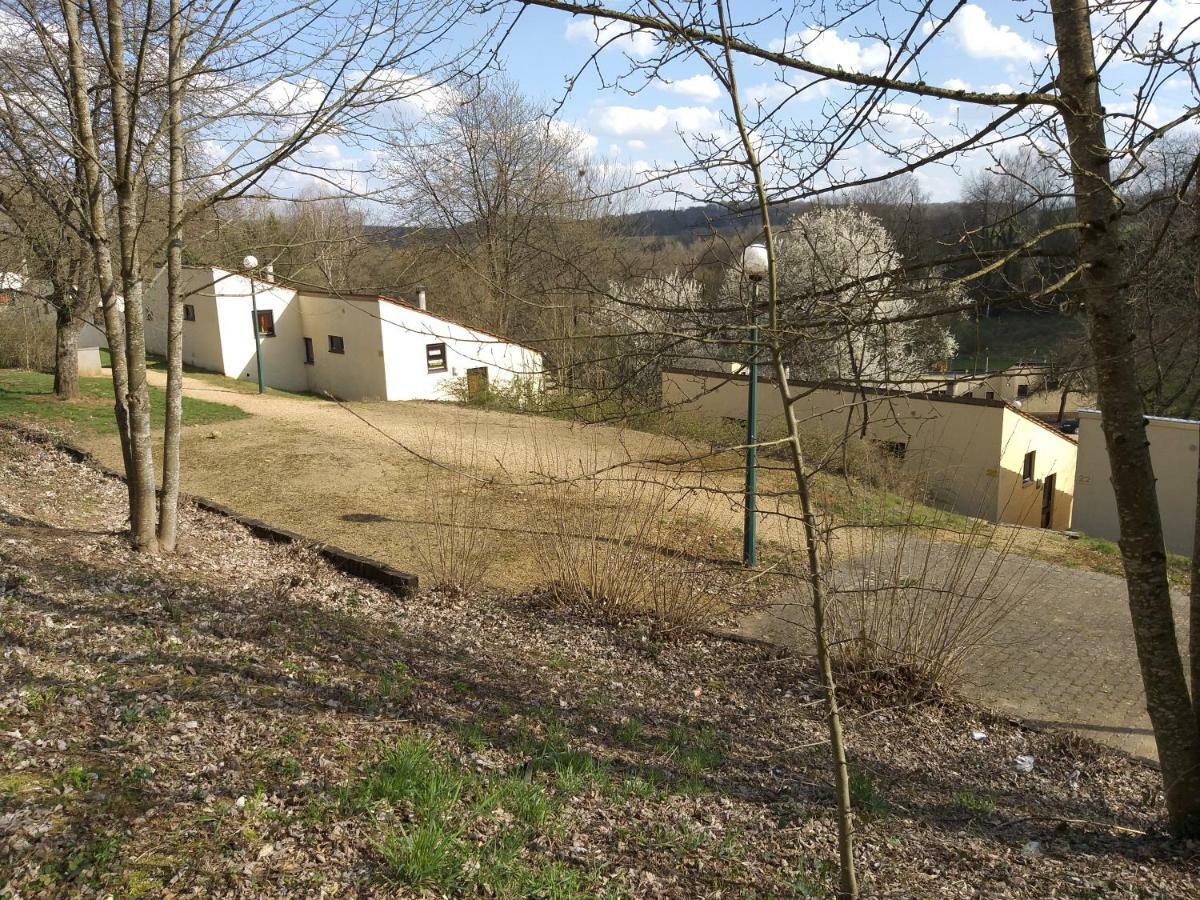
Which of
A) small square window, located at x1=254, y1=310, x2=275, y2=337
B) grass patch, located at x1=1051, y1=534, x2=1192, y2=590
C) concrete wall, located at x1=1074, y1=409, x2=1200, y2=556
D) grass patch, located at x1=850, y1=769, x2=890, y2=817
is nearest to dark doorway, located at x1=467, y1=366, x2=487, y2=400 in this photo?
small square window, located at x1=254, y1=310, x2=275, y2=337

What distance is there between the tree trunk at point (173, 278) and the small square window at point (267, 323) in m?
23.7

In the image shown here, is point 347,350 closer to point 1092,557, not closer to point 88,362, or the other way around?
point 88,362

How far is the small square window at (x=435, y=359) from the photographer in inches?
1052

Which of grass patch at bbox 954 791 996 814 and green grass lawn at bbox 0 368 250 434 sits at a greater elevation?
green grass lawn at bbox 0 368 250 434

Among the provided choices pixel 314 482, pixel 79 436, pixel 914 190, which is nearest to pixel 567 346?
pixel 914 190

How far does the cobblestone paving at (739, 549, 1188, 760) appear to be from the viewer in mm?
5836

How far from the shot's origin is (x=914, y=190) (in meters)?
3.45

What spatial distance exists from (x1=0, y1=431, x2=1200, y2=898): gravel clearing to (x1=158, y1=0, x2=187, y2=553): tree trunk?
→ 51 centimetres

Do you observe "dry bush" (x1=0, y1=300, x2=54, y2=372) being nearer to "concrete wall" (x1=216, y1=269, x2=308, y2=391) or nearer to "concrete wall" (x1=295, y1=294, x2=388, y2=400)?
"concrete wall" (x1=216, y1=269, x2=308, y2=391)

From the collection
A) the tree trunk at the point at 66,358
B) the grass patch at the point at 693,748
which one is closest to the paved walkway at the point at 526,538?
the grass patch at the point at 693,748

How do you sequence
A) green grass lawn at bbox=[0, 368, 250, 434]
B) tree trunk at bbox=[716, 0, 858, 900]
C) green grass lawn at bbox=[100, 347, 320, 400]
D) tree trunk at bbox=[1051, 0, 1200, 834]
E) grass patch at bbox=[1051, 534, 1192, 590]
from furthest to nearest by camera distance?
green grass lawn at bbox=[100, 347, 320, 400]
green grass lawn at bbox=[0, 368, 250, 434]
grass patch at bbox=[1051, 534, 1192, 590]
tree trunk at bbox=[1051, 0, 1200, 834]
tree trunk at bbox=[716, 0, 858, 900]

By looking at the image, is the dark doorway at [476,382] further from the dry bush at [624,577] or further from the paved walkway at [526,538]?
the dry bush at [624,577]

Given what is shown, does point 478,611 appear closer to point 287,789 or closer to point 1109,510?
point 287,789

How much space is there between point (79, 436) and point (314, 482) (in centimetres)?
425
